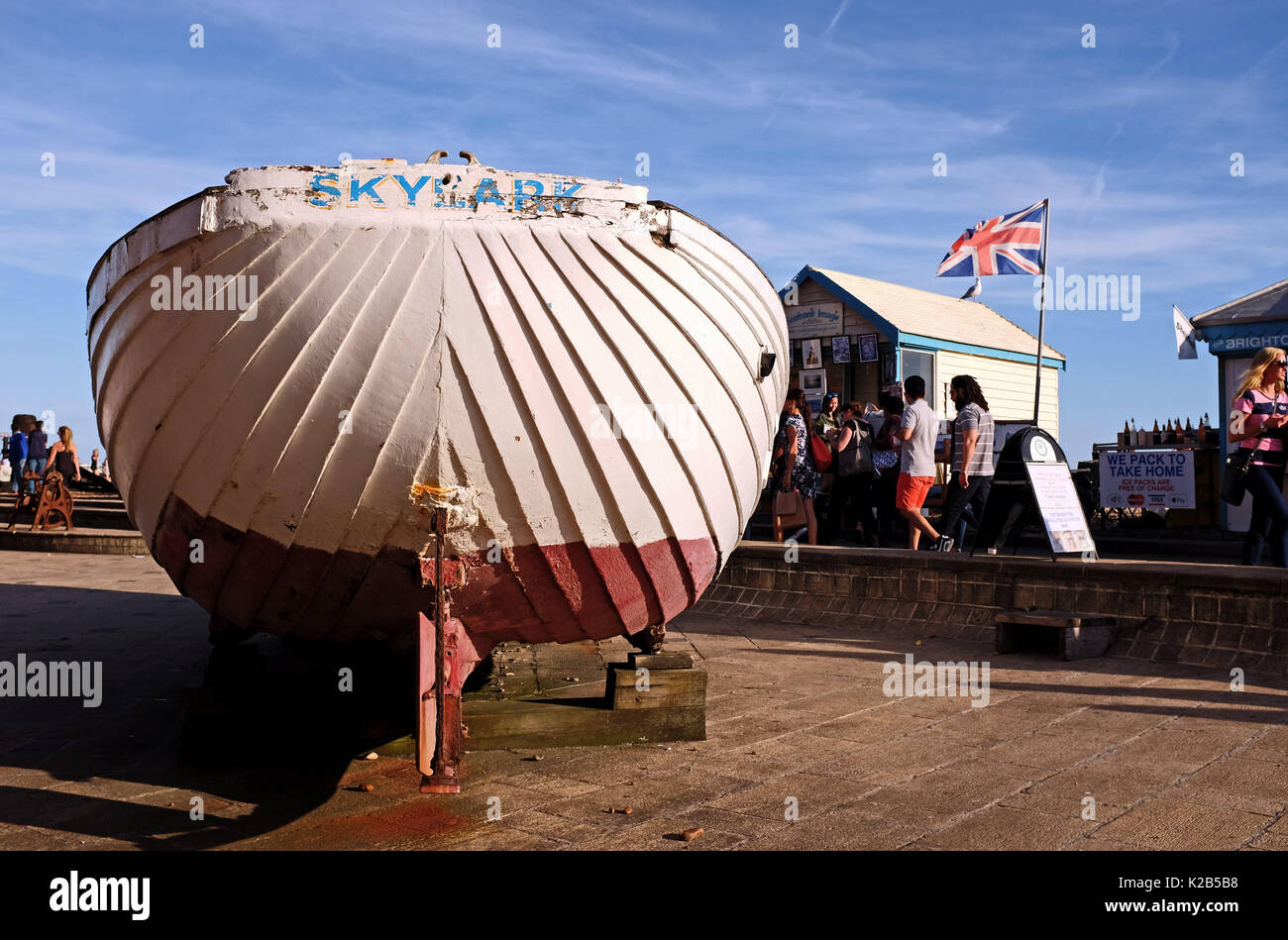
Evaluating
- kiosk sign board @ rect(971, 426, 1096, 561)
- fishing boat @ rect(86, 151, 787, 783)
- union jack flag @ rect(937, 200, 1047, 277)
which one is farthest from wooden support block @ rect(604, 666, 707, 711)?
union jack flag @ rect(937, 200, 1047, 277)

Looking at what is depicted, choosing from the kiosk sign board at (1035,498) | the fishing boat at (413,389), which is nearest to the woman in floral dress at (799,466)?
the kiosk sign board at (1035,498)

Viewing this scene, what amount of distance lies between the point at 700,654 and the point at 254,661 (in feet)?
10.2

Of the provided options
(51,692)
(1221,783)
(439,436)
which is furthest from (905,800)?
(51,692)

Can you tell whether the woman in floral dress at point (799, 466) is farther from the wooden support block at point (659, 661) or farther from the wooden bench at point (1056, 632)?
the wooden support block at point (659, 661)

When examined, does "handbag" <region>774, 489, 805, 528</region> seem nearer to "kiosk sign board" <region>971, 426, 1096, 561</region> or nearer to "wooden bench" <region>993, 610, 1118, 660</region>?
"kiosk sign board" <region>971, 426, 1096, 561</region>

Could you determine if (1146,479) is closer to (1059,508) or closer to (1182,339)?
(1182,339)

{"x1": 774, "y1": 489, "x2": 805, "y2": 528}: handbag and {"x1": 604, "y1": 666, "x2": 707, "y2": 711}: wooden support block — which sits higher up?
{"x1": 774, "y1": 489, "x2": 805, "y2": 528}: handbag

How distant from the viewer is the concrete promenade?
3.19 m

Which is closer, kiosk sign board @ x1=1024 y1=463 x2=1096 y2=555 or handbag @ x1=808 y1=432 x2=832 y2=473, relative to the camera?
kiosk sign board @ x1=1024 y1=463 x2=1096 y2=555

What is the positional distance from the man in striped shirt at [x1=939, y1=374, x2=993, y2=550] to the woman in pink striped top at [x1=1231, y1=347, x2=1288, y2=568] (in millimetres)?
1878

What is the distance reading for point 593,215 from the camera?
351 cm

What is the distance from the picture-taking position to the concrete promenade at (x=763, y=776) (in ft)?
10.5

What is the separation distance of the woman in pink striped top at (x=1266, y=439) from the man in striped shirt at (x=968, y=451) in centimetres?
188
